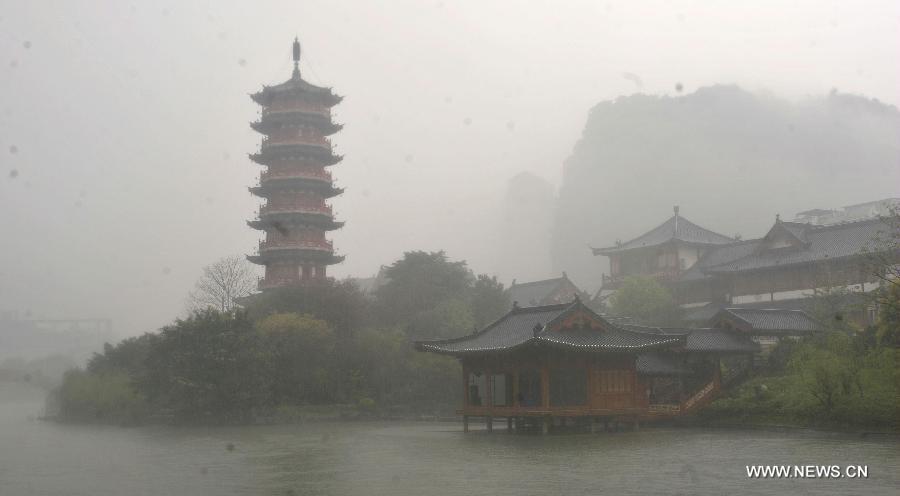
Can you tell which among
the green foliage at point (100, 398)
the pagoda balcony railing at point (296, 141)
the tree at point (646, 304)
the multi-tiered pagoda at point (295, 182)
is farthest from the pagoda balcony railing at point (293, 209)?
the tree at point (646, 304)

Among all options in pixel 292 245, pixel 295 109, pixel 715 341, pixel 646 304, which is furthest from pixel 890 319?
pixel 295 109

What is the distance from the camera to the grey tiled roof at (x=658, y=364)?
3359cm

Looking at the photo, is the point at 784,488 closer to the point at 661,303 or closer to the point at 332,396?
the point at 332,396

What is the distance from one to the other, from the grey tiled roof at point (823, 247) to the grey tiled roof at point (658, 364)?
1314cm

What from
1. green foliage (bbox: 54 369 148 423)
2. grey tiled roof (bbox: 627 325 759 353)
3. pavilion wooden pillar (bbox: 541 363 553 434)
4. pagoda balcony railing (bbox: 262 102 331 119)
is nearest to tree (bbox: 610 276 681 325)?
grey tiled roof (bbox: 627 325 759 353)

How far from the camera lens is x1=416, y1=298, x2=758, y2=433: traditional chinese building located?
29.5 m

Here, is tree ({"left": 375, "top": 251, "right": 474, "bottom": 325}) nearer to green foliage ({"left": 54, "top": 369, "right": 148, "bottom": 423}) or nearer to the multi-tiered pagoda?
the multi-tiered pagoda

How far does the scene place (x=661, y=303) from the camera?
168 ft

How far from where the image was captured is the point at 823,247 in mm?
47750

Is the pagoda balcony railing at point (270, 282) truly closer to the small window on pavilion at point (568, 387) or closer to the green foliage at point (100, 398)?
the green foliage at point (100, 398)

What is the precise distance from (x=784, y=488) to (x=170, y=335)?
31486 mm

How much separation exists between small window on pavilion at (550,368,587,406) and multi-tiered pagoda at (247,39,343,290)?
2756cm

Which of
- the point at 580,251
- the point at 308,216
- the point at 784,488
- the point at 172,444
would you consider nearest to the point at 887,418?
the point at 784,488

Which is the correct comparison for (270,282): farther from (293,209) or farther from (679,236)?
(679,236)
